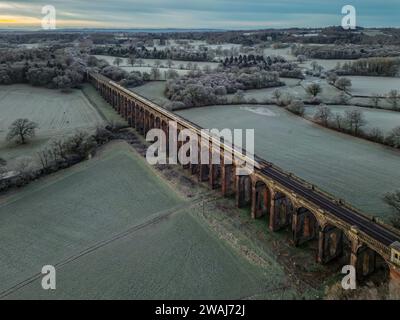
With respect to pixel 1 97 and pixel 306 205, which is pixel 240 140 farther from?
pixel 1 97

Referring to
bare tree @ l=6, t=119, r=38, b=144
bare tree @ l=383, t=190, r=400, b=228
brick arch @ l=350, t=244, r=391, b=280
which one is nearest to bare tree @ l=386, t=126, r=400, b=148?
bare tree @ l=383, t=190, r=400, b=228

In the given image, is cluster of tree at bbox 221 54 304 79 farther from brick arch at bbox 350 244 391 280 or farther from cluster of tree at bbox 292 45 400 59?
brick arch at bbox 350 244 391 280

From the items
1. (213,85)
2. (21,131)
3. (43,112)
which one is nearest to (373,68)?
(213,85)

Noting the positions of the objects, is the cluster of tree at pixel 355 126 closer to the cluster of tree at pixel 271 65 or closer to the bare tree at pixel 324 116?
the bare tree at pixel 324 116
